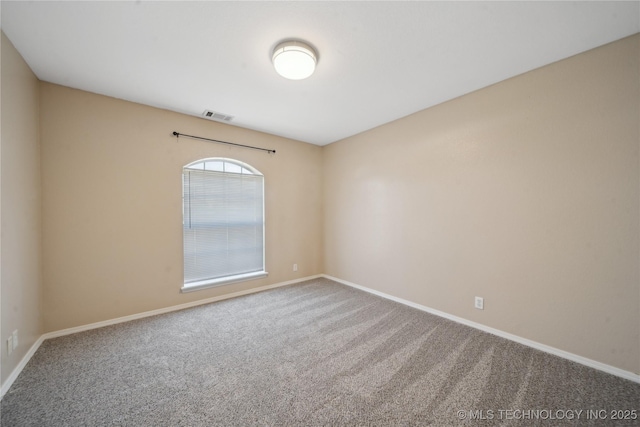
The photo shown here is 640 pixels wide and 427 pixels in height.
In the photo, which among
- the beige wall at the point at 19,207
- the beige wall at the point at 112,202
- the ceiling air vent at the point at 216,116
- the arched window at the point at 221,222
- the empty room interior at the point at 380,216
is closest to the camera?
the empty room interior at the point at 380,216

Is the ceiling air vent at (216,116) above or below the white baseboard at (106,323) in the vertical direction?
above

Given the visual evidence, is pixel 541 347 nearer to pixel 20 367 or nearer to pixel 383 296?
pixel 383 296

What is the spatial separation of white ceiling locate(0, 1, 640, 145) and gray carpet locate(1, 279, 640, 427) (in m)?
2.56

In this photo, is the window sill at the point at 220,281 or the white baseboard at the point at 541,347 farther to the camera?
the window sill at the point at 220,281

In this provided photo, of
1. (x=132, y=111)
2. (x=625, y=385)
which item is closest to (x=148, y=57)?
Result: (x=132, y=111)

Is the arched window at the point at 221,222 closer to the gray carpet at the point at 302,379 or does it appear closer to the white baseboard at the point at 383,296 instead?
the white baseboard at the point at 383,296

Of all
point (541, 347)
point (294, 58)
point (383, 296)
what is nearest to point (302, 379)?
point (383, 296)

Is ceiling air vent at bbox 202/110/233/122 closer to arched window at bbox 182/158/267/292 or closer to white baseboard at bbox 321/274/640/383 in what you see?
arched window at bbox 182/158/267/292

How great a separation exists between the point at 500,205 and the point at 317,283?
288cm

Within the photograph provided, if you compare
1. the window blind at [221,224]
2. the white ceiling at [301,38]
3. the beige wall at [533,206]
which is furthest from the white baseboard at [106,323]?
the white ceiling at [301,38]

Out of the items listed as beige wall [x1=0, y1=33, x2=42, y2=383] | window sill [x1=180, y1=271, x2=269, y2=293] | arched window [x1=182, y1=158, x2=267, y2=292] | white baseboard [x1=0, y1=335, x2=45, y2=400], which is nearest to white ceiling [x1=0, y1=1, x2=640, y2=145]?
beige wall [x1=0, y1=33, x2=42, y2=383]

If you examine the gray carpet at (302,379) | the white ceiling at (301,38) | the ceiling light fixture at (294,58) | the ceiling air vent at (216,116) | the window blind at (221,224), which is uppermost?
the white ceiling at (301,38)

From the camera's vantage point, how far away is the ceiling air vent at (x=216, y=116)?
305 cm

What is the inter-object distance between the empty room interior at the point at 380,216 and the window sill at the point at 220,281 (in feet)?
0.10
